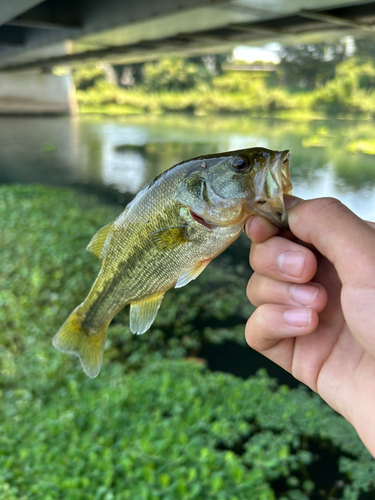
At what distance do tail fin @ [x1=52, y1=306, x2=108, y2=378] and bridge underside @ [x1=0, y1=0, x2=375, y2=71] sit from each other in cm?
501

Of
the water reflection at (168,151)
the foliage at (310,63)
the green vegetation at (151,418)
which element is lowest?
the water reflection at (168,151)

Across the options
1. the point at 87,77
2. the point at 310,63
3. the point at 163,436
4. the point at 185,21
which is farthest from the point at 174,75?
the point at 163,436

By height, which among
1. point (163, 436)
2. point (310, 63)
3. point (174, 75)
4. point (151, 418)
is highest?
point (310, 63)

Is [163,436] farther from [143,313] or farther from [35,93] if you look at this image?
[35,93]

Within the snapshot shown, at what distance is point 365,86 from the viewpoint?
1513cm

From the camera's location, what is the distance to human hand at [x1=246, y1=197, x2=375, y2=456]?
1.16 metres

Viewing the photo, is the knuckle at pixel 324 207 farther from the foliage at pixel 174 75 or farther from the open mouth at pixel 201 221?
the foliage at pixel 174 75

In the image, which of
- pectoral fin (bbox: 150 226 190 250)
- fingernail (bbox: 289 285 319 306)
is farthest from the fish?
fingernail (bbox: 289 285 319 306)

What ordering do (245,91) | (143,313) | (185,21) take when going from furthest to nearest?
(245,91)
(185,21)
(143,313)

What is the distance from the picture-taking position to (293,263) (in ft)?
4.33

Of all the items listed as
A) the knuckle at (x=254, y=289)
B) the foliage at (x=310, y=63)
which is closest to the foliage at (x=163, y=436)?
the knuckle at (x=254, y=289)

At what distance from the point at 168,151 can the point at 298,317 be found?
1572cm

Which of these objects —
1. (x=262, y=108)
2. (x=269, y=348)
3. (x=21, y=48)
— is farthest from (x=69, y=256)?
(x=262, y=108)

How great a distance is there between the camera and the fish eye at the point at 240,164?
3.89 ft
